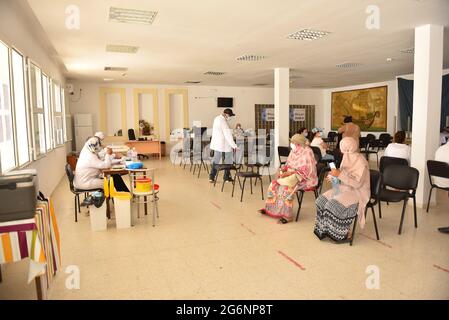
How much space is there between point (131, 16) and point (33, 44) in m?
2.17

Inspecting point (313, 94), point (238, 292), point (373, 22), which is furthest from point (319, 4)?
point (313, 94)

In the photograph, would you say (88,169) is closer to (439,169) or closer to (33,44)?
(33,44)

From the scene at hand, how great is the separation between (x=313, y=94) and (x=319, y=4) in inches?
429

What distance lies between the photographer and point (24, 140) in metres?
4.49

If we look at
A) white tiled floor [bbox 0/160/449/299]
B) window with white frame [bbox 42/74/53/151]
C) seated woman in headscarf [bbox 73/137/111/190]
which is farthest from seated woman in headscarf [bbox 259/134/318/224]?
window with white frame [bbox 42/74/53/151]

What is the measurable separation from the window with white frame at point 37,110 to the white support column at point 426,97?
5.67 meters

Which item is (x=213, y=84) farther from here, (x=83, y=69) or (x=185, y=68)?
(x=83, y=69)

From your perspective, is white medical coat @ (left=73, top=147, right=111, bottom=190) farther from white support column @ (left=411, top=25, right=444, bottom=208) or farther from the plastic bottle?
white support column @ (left=411, top=25, right=444, bottom=208)

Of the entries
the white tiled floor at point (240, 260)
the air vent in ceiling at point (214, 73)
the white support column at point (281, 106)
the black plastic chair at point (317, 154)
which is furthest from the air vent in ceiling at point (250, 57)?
the white tiled floor at point (240, 260)

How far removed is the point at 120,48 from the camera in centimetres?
617

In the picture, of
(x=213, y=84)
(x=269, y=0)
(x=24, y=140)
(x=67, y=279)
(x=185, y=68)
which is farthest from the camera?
(x=213, y=84)

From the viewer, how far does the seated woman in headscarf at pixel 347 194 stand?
142 inches

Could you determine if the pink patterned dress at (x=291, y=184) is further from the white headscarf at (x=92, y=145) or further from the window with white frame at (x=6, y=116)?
the window with white frame at (x=6, y=116)

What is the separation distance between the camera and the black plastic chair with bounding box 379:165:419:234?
3955 millimetres
